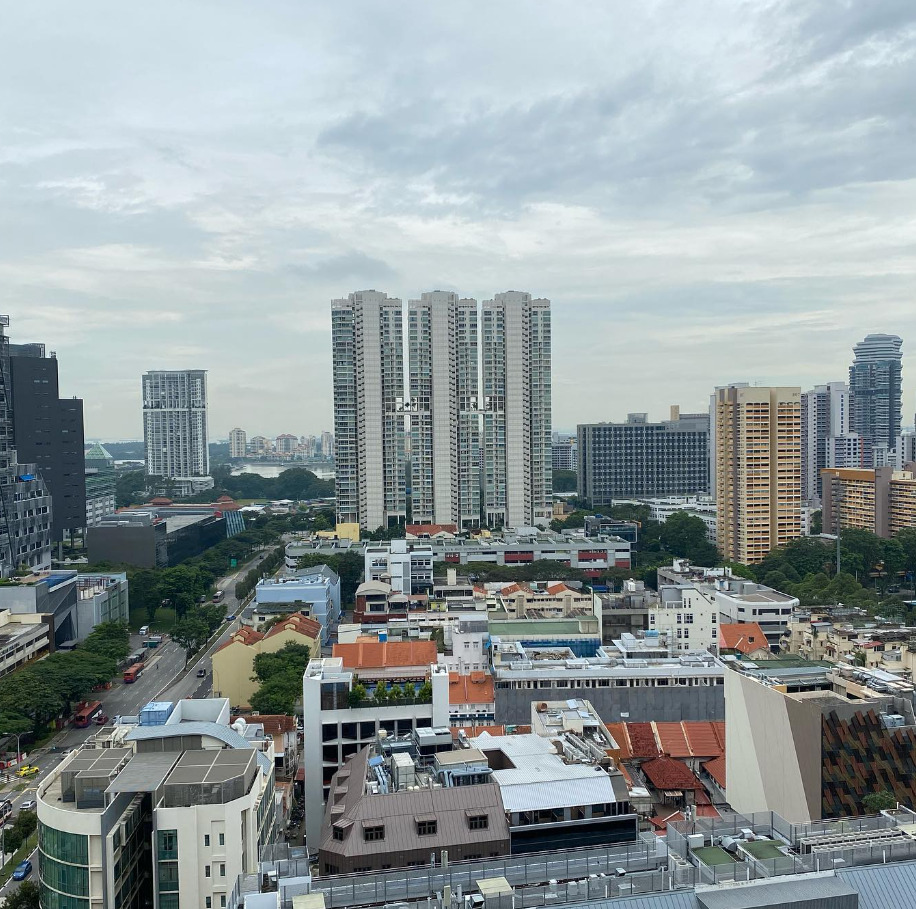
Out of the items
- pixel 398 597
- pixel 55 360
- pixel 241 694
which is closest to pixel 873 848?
pixel 241 694

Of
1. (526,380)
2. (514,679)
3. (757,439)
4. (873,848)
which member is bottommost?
(514,679)

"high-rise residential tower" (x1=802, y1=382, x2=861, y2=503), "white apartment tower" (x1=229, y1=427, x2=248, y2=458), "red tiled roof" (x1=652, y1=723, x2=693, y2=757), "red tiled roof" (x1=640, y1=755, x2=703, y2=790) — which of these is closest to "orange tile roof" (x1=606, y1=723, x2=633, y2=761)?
"red tiled roof" (x1=640, y1=755, x2=703, y2=790)

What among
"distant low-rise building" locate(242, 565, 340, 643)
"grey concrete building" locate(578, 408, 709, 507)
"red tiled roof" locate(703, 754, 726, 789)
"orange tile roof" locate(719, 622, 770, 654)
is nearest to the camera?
"red tiled roof" locate(703, 754, 726, 789)

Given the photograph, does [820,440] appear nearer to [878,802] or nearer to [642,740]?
[642,740]

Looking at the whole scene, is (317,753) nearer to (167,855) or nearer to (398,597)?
(167,855)

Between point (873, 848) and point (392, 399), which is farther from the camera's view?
point (392, 399)

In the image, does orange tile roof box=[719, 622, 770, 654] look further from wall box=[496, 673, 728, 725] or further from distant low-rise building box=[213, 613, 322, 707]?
distant low-rise building box=[213, 613, 322, 707]

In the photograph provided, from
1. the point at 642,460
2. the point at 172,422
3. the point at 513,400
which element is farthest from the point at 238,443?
the point at 513,400
